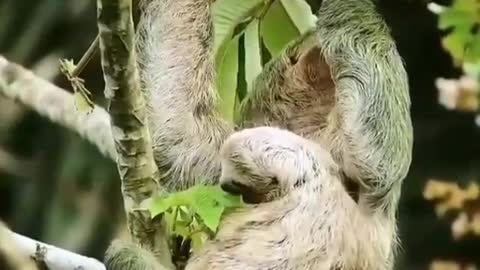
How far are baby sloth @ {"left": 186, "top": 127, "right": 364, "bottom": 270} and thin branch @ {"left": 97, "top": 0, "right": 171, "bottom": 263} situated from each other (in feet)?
0.53

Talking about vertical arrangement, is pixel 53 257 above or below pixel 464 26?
below

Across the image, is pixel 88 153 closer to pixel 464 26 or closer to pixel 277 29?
pixel 277 29

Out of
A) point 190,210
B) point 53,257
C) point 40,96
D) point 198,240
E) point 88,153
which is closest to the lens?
point 190,210

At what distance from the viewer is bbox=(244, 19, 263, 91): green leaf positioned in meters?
2.58

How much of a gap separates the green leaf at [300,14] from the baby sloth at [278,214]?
0.31 metres

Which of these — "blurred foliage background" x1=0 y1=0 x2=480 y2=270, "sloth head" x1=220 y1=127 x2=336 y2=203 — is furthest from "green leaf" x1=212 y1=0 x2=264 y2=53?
"blurred foliage background" x1=0 y1=0 x2=480 y2=270

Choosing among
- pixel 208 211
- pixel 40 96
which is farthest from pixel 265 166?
pixel 40 96

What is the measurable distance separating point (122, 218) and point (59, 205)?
0.28 meters

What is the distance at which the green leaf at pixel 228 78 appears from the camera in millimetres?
2619

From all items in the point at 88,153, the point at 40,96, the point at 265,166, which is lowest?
the point at 88,153

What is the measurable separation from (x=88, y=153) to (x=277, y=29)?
1.93m

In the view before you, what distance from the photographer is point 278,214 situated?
2.39 m

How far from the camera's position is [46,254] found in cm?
257

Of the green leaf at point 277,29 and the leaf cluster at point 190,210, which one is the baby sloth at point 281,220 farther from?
the green leaf at point 277,29
